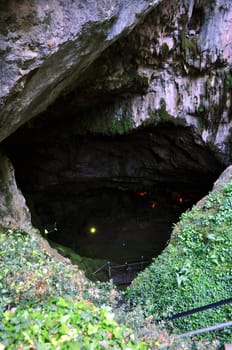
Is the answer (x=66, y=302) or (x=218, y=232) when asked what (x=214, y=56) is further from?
(x=66, y=302)

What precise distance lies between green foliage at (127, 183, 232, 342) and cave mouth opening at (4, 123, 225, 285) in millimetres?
3701

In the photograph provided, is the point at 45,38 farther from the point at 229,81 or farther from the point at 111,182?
the point at 111,182

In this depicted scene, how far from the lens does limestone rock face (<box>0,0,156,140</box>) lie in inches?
133

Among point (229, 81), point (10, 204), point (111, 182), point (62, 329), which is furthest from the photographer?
point (111, 182)

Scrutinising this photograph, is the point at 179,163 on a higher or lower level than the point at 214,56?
lower

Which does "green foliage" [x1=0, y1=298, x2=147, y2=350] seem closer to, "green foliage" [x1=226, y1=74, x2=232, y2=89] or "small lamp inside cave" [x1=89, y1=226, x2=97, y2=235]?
"green foliage" [x1=226, y1=74, x2=232, y2=89]

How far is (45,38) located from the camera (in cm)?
364

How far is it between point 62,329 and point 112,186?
10106 mm

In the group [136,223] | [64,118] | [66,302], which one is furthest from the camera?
[136,223]

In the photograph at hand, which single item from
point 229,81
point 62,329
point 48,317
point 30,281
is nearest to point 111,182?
point 229,81

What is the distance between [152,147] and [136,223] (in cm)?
464

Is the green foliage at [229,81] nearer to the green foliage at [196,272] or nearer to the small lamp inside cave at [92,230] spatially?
the green foliage at [196,272]

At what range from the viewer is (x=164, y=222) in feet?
44.7

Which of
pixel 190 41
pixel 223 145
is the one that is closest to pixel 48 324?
pixel 190 41
